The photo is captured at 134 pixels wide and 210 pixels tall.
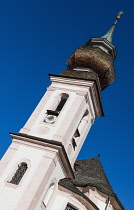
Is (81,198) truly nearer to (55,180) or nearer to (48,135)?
(55,180)

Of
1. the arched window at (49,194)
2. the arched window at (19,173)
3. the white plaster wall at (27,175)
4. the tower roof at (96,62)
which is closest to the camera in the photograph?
the white plaster wall at (27,175)

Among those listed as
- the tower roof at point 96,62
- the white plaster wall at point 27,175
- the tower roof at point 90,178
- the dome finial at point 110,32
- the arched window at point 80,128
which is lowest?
the white plaster wall at point 27,175

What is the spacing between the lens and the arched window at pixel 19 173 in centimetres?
1458

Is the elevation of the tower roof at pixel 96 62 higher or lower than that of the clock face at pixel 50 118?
higher

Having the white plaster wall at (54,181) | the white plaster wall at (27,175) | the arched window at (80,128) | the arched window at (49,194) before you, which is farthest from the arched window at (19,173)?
the arched window at (80,128)

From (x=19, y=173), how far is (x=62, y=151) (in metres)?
2.30

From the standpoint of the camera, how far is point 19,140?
629 inches

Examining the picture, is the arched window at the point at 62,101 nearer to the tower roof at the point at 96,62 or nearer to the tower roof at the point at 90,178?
the tower roof at the point at 96,62

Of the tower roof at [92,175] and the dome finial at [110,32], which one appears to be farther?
the dome finial at [110,32]

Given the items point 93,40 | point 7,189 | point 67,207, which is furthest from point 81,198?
point 93,40

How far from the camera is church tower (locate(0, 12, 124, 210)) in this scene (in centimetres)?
1434

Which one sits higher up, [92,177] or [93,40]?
[93,40]

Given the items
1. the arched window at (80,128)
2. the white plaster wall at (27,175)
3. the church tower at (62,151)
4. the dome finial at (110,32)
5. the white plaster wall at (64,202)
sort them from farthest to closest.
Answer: the dome finial at (110,32) < the arched window at (80,128) < the white plaster wall at (64,202) < the church tower at (62,151) < the white plaster wall at (27,175)

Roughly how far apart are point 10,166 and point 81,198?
3.83m
